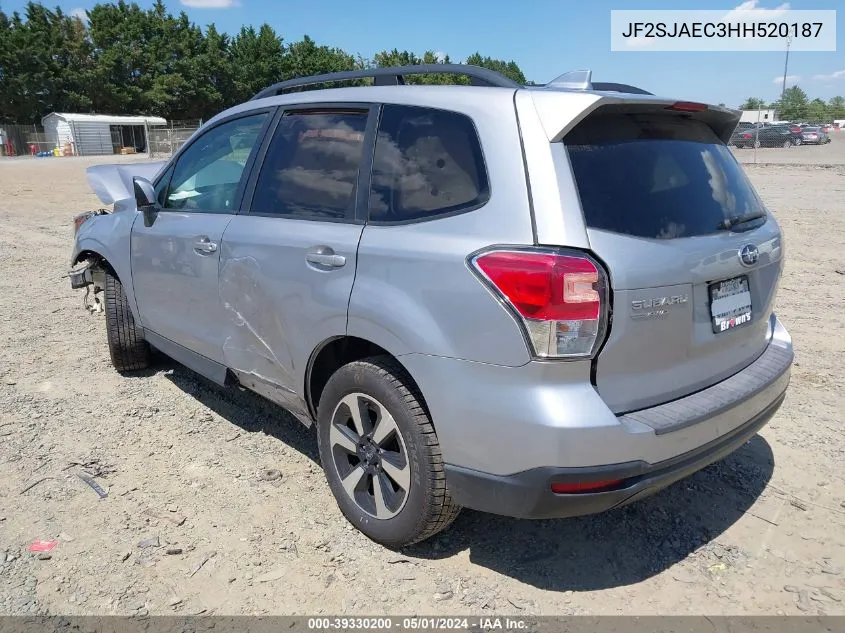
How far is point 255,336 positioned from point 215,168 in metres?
1.22

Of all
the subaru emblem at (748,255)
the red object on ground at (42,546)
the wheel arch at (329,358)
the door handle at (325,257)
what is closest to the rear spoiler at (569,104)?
the subaru emblem at (748,255)

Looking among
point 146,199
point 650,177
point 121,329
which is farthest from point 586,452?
point 121,329

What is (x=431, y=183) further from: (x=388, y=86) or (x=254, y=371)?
(x=254, y=371)

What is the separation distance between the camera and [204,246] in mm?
3525

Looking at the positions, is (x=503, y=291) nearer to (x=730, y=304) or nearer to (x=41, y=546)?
(x=730, y=304)

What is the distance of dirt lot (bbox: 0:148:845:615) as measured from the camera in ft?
8.46

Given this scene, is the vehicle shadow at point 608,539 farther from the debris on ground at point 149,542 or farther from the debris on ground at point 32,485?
the debris on ground at point 32,485

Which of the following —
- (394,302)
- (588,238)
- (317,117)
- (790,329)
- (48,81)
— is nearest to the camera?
(588,238)

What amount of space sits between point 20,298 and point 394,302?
20.3 feet

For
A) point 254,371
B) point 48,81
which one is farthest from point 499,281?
point 48,81

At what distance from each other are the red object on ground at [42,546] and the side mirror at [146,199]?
1.96 metres

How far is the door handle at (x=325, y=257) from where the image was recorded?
2748 mm

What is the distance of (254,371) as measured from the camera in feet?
11.3

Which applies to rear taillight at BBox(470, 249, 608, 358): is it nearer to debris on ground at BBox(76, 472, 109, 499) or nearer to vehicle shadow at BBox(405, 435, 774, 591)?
vehicle shadow at BBox(405, 435, 774, 591)
